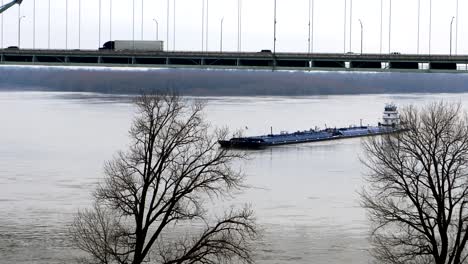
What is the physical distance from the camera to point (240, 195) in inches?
1503

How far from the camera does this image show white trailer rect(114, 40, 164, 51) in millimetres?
70250

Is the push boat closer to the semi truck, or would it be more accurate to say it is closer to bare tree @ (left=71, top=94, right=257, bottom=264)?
the semi truck

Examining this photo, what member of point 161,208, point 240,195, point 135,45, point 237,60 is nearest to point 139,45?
point 135,45

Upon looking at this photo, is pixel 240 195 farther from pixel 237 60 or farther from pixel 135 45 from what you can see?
pixel 135 45

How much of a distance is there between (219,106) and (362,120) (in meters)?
13.3

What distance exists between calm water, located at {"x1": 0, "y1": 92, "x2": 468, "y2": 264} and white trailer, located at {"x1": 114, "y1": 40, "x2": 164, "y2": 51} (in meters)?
4.24

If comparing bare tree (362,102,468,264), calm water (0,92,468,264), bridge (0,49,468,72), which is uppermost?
bridge (0,49,468,72)

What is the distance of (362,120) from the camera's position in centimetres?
8944

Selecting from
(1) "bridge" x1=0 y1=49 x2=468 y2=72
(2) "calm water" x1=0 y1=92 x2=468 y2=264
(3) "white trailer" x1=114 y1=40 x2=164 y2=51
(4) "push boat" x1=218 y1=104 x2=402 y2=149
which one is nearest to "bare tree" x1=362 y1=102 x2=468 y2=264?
(2) "calm water" x1=0 y1=92 x2=468 y2=264

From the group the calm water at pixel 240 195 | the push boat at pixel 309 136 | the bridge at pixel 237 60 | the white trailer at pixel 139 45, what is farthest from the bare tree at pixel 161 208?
the white trailer at pixel 139 45

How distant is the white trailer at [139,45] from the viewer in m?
70.2

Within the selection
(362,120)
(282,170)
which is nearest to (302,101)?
(362,120)

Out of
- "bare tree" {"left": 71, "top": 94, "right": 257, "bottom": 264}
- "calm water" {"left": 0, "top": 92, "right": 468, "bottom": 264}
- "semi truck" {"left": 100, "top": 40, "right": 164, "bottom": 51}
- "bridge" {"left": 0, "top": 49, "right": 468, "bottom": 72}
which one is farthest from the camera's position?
"semi truck" {"left": 100, "top": 40, "right": 164, "bottom": 51}

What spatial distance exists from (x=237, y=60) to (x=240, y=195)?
24710 mm
